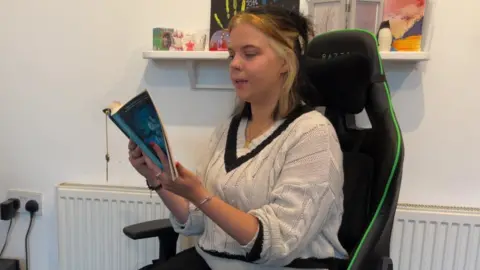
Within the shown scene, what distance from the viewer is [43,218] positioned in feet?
6.06

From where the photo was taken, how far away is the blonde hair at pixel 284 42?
1.09m

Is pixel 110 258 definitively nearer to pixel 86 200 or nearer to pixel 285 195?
pixel 86 200

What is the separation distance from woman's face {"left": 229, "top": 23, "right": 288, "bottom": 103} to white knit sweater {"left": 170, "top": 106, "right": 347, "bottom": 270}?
10 cm

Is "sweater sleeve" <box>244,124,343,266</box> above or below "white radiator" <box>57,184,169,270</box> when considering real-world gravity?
above

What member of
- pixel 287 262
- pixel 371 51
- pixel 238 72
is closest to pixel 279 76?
pixel 238 72

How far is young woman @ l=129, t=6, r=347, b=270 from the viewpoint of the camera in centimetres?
98

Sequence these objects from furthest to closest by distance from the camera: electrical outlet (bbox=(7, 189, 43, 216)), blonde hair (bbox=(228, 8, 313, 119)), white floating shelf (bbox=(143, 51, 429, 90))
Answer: electrical outlet (bbox=(7, 189, 43, 216)) → white floating shelf (bbox=(143, 51, 429, 90)) → blonde hair (bbox=(228, 8, 313, 119))

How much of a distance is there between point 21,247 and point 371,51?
170 cm

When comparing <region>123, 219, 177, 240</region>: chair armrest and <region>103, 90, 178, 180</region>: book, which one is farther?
<region>123, 219, 177, 240</region>: chair armrest

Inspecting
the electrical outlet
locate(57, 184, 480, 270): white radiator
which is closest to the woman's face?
locate(57, 184, 480, 270): white radiator

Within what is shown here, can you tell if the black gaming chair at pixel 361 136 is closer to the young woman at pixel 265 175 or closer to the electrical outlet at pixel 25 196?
the young woman at pixel 265 175

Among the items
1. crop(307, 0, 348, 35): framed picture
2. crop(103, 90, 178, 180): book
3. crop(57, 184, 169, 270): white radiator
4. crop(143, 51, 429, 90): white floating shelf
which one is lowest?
crop(57, 184, 169, 270): white radiator

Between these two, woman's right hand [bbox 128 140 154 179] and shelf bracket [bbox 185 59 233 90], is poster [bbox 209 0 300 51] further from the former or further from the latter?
woman's right hand [bbox 128 140 154 179]

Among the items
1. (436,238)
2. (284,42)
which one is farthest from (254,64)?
(436,238)
